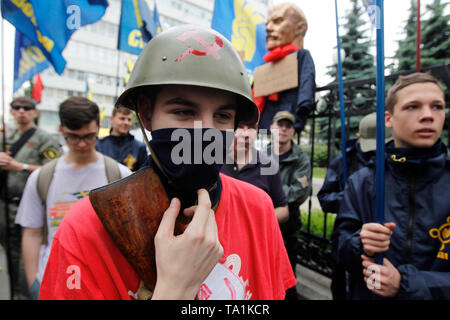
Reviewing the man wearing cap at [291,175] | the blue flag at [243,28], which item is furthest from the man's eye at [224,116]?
the blue flag at [243,28]

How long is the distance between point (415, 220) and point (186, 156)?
1.45m

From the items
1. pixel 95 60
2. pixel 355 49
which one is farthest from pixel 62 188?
pixel 95 60

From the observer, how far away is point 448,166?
162 cm

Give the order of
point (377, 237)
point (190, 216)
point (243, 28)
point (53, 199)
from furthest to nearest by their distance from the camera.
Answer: point (243, 28)
point (53, 199)
point (377, 237)
point (190, 216)

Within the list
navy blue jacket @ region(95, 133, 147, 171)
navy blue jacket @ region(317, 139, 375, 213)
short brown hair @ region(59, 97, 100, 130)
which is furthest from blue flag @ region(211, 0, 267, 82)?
navy blue jacket @ region(95, 133, 147, 171)

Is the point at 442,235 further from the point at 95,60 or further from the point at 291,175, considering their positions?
the point at 95,60

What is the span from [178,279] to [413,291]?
1368mm

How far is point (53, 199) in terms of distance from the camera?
197 centimetres

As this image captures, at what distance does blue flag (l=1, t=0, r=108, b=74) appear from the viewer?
193 cm

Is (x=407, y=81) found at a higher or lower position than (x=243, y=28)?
lower

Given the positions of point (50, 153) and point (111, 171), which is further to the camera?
point (50, 153)

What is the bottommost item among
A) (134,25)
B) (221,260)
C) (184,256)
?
(221,260)
